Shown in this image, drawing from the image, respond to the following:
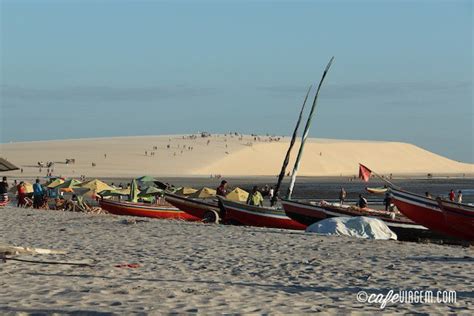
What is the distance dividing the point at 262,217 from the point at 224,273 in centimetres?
1105

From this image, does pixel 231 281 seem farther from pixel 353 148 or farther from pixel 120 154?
pixel 353 148

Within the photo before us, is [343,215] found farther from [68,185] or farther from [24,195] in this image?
[68,185]

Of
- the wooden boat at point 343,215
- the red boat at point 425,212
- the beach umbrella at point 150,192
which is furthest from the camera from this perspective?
the beach umbrella at point 150,192

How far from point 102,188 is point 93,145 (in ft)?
291

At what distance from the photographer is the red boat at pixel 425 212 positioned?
20688 millimetres

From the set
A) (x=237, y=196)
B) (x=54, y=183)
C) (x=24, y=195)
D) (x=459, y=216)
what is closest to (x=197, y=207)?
(x=237, y=196)

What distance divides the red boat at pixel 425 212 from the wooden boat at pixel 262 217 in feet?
9.13

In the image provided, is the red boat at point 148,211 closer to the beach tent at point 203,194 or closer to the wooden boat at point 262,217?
the wooden boat at point 262,217

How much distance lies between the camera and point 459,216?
20.2 m

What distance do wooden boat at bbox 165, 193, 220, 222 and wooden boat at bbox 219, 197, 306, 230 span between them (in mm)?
1235

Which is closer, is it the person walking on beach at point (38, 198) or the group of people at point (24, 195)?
the group of people at point (24, 195)

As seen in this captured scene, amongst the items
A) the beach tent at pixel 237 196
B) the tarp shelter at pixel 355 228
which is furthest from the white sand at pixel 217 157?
the tarp shelter at pixel 355 228

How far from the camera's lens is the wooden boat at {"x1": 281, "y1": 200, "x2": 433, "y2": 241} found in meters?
21.5

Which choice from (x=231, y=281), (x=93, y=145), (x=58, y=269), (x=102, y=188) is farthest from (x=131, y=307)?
(x=93, y=145)
